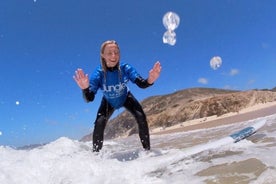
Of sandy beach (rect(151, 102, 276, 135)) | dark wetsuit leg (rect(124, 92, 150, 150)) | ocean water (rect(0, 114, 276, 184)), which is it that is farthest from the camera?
sandy beach (rect(151, 102, 276, 135))

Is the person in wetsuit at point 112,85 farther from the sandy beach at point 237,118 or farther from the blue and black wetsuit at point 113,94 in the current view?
the sandy beach at point 237,118

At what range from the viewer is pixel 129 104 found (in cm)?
655

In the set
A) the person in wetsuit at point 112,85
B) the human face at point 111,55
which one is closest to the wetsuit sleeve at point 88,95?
the person in wetsuit at point 112,85

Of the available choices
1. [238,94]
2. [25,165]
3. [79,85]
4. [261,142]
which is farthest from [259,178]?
[238,94]

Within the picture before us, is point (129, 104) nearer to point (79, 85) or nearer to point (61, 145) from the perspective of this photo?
point (79, 85)

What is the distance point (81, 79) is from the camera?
5.91 meters

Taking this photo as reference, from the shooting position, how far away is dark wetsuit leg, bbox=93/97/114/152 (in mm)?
6276

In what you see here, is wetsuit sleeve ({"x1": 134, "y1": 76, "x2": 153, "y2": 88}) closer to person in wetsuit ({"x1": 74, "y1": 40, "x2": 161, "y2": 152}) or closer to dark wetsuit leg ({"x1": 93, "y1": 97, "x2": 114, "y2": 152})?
person in wetsuit ({"x1": 74, "y1": 40, "x2": 161, "y2": 152})

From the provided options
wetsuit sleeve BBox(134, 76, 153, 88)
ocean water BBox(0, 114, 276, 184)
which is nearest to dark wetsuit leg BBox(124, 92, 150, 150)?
wetsuit sleeve BBox(134, 76, 153, 88)

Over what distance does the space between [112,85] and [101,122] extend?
2.25 feet

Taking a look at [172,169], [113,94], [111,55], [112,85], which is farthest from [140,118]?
[172,169]

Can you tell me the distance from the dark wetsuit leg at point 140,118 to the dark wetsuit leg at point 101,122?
335mm

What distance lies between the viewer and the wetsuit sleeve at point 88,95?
6035 mm

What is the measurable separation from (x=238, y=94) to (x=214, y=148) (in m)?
21.9
